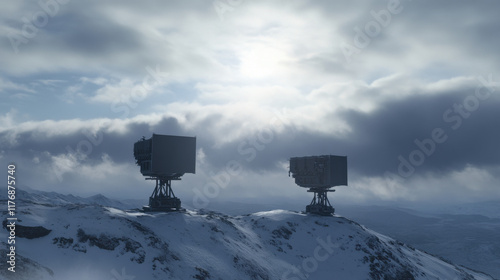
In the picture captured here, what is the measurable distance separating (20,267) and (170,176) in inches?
1395

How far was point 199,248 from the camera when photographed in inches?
2133

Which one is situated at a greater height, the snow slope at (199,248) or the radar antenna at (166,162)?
the radar antenna at (166,162)

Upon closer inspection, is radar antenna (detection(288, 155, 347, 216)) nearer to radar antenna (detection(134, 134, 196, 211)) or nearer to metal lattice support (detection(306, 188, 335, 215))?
metal lattice support (detection(306, 188, 335, 215))

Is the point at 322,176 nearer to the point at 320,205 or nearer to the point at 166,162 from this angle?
the point at 320,205

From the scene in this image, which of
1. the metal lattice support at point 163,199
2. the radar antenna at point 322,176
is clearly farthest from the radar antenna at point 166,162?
the radar antenna at point 322,176

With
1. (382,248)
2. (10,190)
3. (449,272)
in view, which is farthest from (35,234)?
(449,272)

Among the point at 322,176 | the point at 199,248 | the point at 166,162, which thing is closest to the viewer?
the point at 199,248

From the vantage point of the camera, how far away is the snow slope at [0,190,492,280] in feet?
138

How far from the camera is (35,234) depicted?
43.9m

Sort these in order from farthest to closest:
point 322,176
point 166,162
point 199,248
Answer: point 322,176, point 166,162, point 199,248

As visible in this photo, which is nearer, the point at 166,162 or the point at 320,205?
the point at 166,162

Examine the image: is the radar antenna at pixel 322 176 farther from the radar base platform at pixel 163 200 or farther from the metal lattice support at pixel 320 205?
the radar base platform at pixel 163 200

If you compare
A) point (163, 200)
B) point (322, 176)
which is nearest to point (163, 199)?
point (163, 200)

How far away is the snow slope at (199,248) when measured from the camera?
1656 inches
